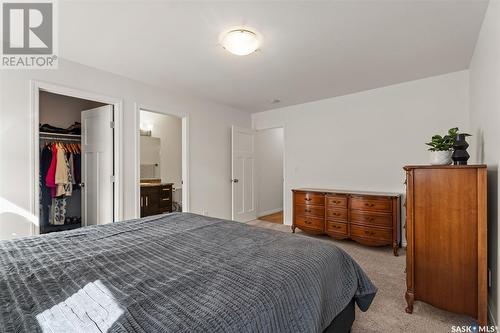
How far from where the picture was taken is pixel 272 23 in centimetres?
213

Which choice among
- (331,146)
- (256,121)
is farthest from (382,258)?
(256,121)

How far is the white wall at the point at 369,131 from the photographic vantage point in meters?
3.41

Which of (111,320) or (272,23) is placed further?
(272,23)

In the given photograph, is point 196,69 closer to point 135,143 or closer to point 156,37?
point 156,37

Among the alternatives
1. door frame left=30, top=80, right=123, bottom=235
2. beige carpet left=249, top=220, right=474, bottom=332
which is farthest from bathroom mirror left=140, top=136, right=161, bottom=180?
beige carpet left=249, top=220, right=474, bottom=332

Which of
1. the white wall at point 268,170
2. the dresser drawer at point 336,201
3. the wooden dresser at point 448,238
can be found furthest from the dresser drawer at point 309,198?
the wooden dresser at point 448,238

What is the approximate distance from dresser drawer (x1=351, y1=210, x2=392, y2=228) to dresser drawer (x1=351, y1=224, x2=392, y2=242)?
2.9 inches

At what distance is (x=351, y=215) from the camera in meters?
3.70

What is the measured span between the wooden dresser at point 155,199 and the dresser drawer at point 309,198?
258 centimetres

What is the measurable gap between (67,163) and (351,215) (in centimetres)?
452

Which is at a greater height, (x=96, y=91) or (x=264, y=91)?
(x=264, y=91)

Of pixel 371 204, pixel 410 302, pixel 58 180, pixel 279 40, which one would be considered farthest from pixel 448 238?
pixel 58 180

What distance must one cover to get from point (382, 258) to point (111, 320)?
11.0 feet

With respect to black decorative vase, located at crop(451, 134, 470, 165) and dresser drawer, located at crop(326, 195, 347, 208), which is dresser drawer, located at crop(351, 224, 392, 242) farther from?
black decorative vase, located at crop(451, 134, 470, 165)
